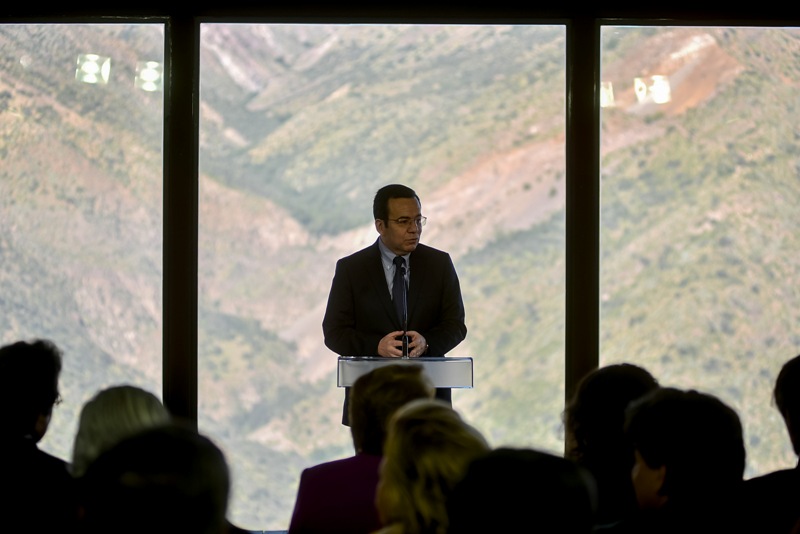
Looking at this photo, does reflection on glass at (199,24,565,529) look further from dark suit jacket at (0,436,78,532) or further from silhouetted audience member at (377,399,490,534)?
silhouetted audience member at (377,399,490,534)

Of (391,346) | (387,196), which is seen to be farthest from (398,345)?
(387,196)

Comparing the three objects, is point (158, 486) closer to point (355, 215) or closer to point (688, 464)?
point (688, 464)

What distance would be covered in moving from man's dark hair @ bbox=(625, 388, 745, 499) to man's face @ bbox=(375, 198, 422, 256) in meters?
2.09

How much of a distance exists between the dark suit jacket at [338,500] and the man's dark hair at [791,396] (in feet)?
3.43

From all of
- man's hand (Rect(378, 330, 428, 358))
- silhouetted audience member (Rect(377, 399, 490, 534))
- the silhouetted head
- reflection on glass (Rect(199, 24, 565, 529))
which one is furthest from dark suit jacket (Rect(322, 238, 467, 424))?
silhouetted audience member (Rect(377, 399, 490, 534))

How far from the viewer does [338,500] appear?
262cm

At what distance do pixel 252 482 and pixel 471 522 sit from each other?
401cm

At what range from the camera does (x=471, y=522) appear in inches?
58.4

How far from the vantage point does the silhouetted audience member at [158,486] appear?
1.37 m

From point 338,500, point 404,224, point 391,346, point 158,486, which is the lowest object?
point 338,500

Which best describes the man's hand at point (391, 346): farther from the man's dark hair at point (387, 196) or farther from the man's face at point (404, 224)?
the man's dark hair at point (387, 196)

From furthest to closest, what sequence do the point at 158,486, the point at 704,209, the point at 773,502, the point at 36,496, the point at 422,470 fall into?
the point at 704,209 → the point at 773,502 → the point at 36,496 → the point at 422,470 → the point at 158,486

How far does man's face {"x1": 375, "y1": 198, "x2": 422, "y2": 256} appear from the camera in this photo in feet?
14.2

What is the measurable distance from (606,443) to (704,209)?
9.18ft
